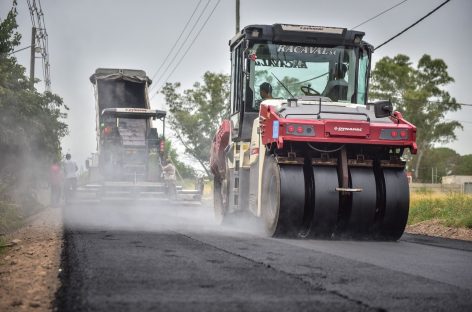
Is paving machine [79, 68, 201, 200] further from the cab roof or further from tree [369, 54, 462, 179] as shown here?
tree [369, 54, 462, 179]

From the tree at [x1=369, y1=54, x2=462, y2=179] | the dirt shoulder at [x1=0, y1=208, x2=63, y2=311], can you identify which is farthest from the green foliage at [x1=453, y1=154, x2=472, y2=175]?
the dirt shoulder at [x1=0, y1=208, x2=63, y2=311]

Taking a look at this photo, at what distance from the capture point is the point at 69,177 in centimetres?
2334

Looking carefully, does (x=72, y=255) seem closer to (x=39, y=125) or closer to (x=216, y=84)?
(x=39, y=125)

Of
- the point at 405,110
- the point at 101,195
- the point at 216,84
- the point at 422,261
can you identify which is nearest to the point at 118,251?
the point at 422,261

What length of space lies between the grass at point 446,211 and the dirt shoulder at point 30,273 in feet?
23.7

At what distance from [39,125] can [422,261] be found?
15013 millimetres

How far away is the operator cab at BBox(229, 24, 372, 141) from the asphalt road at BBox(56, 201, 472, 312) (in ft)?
9.78

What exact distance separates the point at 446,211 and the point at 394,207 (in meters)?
5.83

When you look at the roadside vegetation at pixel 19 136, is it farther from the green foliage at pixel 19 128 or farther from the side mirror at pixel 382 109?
the side mirror at pixel 382 109

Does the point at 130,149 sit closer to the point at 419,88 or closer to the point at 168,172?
the point at 168,172

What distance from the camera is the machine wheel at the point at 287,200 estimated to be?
9.65m

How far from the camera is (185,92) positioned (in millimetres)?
47188

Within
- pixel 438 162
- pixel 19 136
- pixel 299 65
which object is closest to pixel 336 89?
pixel 299 65

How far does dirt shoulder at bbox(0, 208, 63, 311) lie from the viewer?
4878mm
